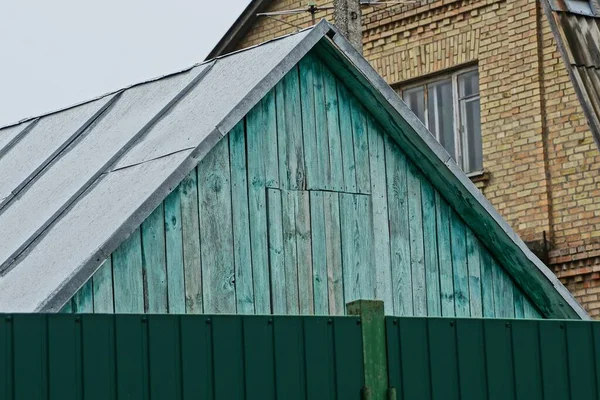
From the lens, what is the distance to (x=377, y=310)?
6641 millimetres

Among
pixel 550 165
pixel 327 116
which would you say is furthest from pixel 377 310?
pixel 550 165

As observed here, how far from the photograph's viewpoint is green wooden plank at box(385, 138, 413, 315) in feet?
31.8

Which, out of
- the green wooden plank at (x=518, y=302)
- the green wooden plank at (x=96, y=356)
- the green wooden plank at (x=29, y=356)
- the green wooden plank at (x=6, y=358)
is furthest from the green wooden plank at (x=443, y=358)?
the green wooden plank at (x=518, y=302)

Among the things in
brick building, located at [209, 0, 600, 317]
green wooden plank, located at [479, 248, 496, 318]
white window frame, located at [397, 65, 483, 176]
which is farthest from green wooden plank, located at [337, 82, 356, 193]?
white window frame, located at [397, 65, 483, 176]

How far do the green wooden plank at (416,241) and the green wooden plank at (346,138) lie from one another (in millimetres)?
259

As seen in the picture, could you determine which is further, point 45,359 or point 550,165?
point 550,165

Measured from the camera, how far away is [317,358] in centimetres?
646

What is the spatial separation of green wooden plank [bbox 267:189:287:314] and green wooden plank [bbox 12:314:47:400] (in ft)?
11.1

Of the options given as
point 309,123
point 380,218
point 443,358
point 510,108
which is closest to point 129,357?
point 443,358

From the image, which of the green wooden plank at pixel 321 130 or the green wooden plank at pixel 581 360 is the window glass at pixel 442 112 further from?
the green wooden plank at pixel 581 360

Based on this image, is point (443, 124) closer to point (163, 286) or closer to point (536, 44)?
point (536, 44)

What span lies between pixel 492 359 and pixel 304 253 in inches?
102

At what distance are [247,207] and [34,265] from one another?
4.59ft

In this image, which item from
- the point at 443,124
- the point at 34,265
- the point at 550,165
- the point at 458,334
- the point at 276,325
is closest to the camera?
the point at 276,325
